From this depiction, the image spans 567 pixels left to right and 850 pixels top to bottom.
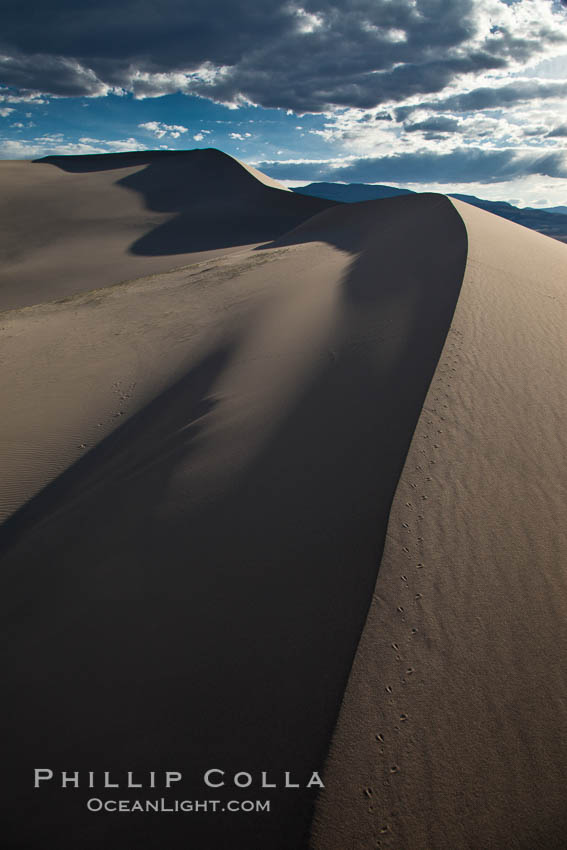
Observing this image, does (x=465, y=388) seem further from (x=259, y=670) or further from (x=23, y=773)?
(x=23, y=773)

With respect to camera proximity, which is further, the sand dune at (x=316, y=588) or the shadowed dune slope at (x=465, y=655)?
the sand dune at (x=316, y=588)

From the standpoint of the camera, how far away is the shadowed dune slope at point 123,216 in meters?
17.8

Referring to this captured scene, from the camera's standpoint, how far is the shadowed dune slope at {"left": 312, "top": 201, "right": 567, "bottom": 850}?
1825 millimetres

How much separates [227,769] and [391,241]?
9956 mm

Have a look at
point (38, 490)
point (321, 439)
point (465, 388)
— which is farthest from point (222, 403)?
point (465, 388)

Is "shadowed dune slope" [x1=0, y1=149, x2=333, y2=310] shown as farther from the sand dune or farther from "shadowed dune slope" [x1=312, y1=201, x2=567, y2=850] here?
"shadowed dune slope" [x1=312, y1=201, x2=567, y2=850]

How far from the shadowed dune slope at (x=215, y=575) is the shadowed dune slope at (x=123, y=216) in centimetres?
1187

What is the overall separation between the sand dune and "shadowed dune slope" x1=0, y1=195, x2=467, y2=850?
0.05ft

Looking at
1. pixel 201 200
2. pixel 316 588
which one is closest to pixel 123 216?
pixel 201 200

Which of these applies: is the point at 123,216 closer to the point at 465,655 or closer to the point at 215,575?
the point at 215,575

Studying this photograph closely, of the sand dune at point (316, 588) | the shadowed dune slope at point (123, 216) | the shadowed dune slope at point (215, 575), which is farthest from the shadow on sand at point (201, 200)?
the sand dune at point (316, 588)

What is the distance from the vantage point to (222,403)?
5.29 meters

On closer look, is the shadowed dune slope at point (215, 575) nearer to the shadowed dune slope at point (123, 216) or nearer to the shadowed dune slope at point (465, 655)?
the shadowed dune slope at point (465, 655)

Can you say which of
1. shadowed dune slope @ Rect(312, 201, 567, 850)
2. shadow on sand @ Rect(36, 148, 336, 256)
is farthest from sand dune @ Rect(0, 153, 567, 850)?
shadow on sand @ Rect(36, 148, 336, 256)
